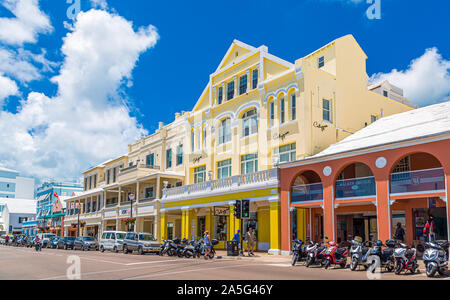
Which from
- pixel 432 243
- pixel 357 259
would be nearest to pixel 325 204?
pixel 357 259

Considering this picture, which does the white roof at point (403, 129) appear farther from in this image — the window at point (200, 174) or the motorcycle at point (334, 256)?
the window at point (200, 174)

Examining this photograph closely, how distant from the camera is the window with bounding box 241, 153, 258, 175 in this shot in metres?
31.9

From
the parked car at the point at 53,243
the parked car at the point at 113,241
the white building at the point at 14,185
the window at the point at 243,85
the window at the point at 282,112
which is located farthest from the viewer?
A: the white building at the point at 14,185

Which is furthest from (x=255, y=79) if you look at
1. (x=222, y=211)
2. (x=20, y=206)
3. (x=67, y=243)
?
(x=20, y=206)

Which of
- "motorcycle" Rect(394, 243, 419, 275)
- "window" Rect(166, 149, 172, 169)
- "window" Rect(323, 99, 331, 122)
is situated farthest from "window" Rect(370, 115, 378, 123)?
"motorcycle" Rect(394, 243, 419, 275)

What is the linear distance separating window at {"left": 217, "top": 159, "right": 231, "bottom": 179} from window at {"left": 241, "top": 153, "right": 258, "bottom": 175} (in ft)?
5.90

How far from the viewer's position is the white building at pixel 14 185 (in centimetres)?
12300

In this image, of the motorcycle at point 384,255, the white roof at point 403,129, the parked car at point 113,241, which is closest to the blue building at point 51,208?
the parked car at point 113,241

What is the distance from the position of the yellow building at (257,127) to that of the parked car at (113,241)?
502 centimetres

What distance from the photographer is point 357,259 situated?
16297 mm

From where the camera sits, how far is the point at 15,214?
99.2m

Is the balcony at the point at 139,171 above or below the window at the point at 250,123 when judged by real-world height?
below
